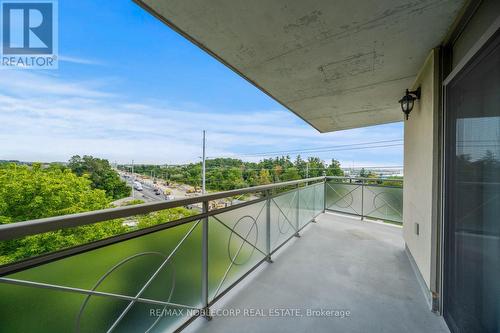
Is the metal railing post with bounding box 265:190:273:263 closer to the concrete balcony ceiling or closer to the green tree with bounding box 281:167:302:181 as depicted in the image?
the concrete balcony ceiling

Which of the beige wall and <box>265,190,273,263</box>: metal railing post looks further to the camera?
<box>265,190,273,263</box>: metal railing post

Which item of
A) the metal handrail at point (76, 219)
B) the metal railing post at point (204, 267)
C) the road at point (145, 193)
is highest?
the metal handrail at point (76, 219)

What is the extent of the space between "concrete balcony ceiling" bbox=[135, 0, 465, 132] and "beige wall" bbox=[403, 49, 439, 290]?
268mm

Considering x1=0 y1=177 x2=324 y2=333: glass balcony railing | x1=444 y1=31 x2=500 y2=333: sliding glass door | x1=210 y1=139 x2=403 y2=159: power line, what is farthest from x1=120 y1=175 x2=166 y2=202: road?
x1=444 y1=31 x2=500 y2=333: sliding glass door

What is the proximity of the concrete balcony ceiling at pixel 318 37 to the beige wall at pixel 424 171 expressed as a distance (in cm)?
27

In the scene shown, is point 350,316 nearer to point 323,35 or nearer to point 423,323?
point 423,323

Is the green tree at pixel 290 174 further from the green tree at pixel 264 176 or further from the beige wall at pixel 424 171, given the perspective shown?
the beige wall at pixel 424 171

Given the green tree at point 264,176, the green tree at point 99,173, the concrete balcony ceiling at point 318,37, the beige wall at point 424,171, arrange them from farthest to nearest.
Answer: the green tree at point 264,176 → the green tree at point 99,173 → the beige wall at point 424,171 → the concrete balcony ceiling at point 318,37

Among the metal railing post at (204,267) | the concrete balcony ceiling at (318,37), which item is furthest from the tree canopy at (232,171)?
the metal railing post at (204,267)

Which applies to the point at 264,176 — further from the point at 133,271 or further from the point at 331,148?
the point at 133,271

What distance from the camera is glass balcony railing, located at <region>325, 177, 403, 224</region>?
3855 mm

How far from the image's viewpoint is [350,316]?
1582mm

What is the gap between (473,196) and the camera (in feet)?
3.96

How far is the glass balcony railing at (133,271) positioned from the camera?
779 millimetres
